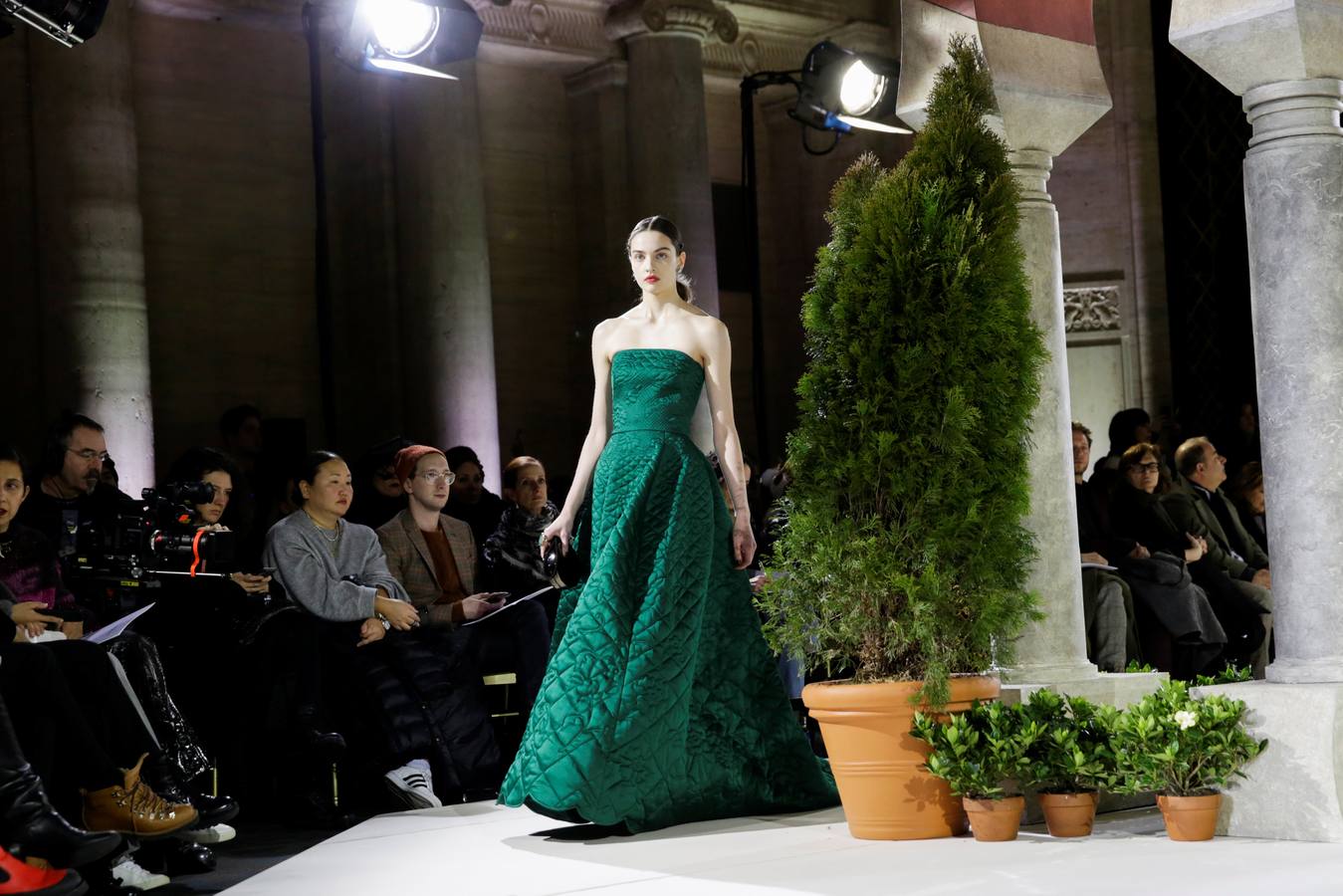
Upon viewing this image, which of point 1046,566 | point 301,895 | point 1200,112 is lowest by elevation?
point 301,895

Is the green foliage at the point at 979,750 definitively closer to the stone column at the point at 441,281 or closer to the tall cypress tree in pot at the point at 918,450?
the tall cypress tree in pot at the point at 918,450

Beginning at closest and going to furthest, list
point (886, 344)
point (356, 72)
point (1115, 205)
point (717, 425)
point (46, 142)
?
1. point (886, 344)
2. point (717, 425)
3. point (46, 142)
4. point (356, 72)
5. point (1115, 205)

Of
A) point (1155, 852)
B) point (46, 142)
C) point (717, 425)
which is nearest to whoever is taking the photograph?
point (1155, 852)

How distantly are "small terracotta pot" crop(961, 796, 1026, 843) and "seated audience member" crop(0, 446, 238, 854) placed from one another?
229 cm

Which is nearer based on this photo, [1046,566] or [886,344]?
[886,344]

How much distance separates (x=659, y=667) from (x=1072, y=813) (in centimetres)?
127

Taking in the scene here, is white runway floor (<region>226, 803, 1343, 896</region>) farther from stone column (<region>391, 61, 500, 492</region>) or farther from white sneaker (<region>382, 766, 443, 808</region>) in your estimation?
stone column (<region>391, 61, 500, 492</region>)

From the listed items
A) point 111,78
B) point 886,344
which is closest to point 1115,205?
point 111,78

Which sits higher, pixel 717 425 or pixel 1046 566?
pixel 717 425

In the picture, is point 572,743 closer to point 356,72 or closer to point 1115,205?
point 356,72

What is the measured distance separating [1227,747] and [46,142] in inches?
264

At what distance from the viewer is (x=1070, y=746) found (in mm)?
4906

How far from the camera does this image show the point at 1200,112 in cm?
1320

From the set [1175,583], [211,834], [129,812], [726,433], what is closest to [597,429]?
[726,433]
